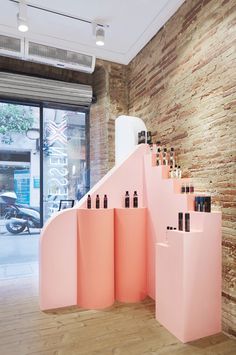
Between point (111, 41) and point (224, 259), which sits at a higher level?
point (111, 41)

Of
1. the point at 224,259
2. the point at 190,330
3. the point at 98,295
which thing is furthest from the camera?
the point at 98,295

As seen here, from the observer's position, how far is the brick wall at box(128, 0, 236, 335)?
235 cm

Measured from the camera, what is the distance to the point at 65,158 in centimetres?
500

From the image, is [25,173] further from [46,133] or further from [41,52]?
[41,52]

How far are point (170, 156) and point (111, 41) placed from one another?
80.6 inches

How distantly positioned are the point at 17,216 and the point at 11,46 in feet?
9.83

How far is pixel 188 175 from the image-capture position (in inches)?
115

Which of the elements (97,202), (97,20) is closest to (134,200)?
(97,202)

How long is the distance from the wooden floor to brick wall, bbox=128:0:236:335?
557 mm

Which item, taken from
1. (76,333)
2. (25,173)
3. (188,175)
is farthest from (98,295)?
(25,173)

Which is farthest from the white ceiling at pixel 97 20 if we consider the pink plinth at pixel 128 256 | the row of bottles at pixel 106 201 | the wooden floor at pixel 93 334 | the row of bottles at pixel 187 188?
the wooden floor at pixel 93 334

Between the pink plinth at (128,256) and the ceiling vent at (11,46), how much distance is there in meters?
2.64

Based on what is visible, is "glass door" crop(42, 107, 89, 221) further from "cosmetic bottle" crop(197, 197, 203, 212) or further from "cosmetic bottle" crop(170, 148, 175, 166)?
"cosmetic bottle" crop(197, 197, 203, 212)

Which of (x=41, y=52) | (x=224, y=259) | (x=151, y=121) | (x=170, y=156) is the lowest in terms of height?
(x=224, y=259)
